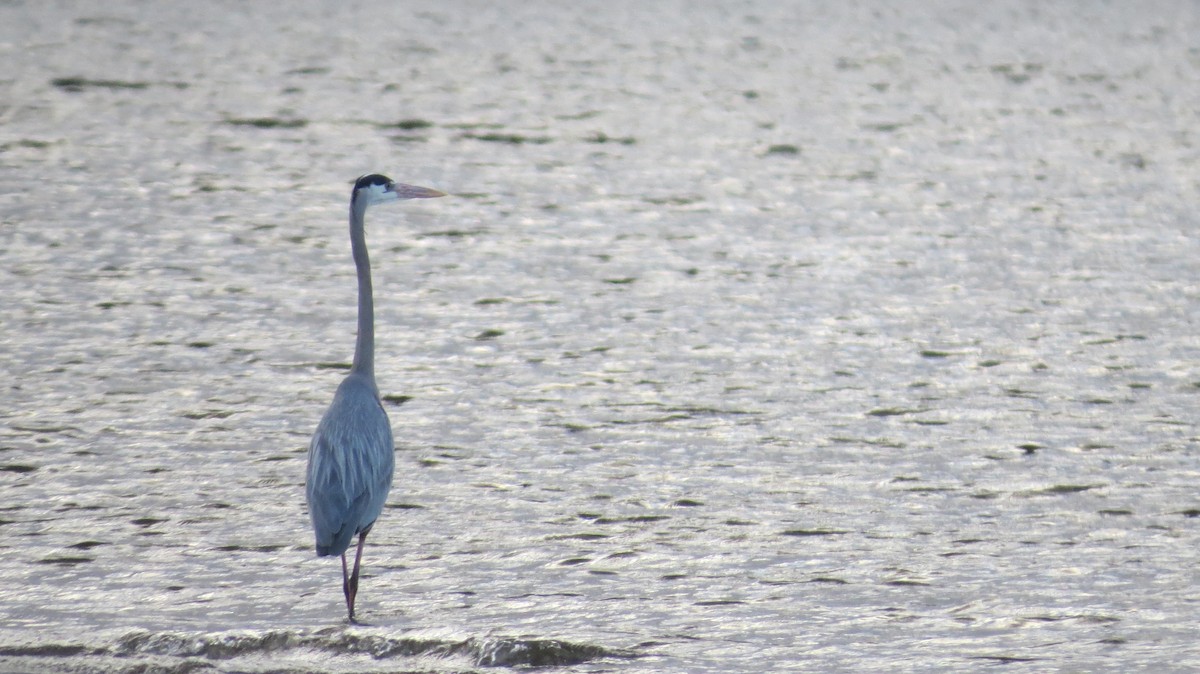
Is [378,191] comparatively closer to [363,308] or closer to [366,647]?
[363,308]

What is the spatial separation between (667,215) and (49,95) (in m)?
7.98

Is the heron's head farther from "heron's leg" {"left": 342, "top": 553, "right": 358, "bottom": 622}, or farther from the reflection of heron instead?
"heron's leg" {"left": 342, "top": 553, "right": 358, "bottom": 622}

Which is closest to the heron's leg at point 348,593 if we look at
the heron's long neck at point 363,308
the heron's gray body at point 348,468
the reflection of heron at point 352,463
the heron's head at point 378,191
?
the reflection of heron at point 352,463

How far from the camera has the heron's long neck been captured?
7.11 meters

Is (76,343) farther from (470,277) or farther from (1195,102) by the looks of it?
(1195,102)

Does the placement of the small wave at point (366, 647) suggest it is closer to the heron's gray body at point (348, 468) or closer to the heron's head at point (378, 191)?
the heron's gray body at point (348, 468)

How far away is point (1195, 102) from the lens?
62.8ft

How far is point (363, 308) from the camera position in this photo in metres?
7.21

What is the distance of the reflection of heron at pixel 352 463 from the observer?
20.8 ft

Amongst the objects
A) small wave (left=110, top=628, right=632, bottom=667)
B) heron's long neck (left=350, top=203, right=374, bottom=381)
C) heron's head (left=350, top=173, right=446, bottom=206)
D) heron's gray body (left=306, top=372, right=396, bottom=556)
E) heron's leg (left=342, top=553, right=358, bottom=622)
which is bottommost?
small wave (left=110, top=628, right=632, bottom=667)

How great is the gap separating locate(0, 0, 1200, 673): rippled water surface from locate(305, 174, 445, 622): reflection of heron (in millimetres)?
363

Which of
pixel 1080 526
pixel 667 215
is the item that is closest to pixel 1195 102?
pixel 667 215

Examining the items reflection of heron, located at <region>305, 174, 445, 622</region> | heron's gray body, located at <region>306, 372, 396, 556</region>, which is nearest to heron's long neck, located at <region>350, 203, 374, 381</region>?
reflection of heron, located at <region>305, 174, 445, 622</region>

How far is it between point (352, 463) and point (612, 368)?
3742 mm
